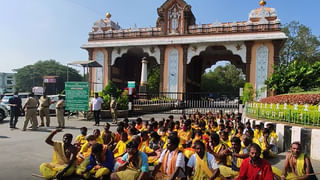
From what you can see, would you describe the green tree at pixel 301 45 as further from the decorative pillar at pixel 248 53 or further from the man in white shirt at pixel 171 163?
the man in white shirt at pixel 171 163

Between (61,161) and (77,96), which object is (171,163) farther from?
(77,96)

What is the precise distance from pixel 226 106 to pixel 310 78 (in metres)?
6.40

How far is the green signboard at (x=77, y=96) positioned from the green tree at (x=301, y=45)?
2917 cm

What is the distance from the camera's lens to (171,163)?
3514mm

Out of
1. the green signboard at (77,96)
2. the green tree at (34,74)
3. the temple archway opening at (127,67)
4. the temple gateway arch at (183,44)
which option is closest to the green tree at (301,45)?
the temple gateway arch at (183,44)

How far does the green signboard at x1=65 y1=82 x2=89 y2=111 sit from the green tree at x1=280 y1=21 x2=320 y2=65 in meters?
29.2

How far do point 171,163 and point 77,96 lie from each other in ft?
29.3

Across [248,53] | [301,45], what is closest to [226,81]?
[301,45]

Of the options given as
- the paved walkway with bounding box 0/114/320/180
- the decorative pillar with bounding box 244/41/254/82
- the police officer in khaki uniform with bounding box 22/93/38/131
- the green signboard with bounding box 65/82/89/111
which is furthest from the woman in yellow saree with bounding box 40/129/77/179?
the decorative pillar with bounding box 244/41/254/82

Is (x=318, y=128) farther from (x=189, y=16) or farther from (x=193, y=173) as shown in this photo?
(x=189, y=16)

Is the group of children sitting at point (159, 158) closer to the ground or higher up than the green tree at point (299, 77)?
closer to the ground

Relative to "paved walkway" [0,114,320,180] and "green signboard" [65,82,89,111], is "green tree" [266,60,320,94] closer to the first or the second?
"paved walkway" [0,114,320,180]

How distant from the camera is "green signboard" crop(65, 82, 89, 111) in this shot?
447 inches

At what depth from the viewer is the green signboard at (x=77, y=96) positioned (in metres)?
11.4
